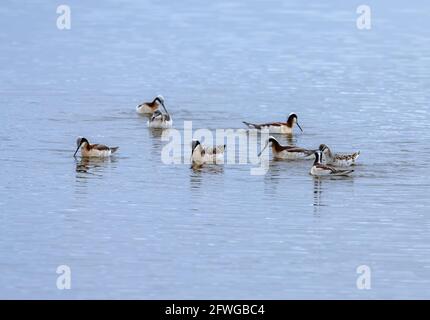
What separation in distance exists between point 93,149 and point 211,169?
193 cm

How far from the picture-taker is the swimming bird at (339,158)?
67.5ft

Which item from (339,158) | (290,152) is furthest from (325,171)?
(290,152)

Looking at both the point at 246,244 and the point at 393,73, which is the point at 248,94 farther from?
the point at 246,244

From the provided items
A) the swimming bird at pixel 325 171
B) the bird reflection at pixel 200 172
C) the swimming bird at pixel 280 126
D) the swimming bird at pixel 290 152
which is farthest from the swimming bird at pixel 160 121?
the swimming bird at pixel 325 171

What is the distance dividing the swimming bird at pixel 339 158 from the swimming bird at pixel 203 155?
1.63m

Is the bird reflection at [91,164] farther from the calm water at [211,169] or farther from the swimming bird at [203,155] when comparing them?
the swimming bird at [203,155]

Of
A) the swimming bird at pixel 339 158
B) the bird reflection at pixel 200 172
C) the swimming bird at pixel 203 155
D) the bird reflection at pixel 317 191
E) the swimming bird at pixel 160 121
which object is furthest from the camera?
the swimming bird at pixel 160 121

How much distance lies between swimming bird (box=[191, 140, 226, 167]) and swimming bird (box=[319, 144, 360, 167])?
163 centimetres

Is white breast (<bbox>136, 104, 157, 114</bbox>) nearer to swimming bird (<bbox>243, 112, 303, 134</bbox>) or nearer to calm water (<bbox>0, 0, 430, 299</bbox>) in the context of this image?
calm water (<bbox>0, 0, 430, 299</bbox>)

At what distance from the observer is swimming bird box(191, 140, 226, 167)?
2070cm

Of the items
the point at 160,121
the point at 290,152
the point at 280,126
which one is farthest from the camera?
the point at 160,121

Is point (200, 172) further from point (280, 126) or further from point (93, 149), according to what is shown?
point (280, 126)

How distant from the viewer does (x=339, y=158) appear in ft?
67.6

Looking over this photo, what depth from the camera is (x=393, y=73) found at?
29484 millimetres
